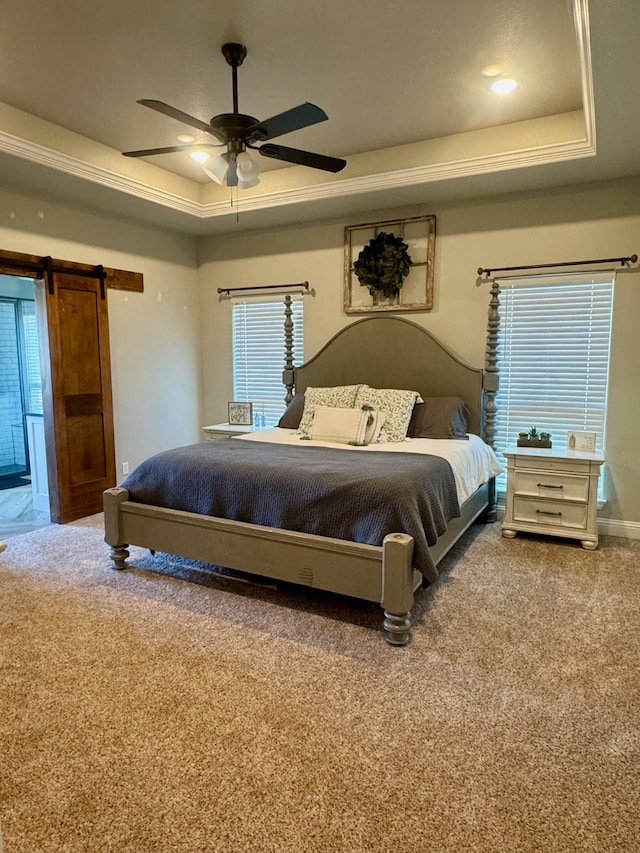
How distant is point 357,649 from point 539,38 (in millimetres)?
3108

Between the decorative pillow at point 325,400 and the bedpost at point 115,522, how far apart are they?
4.87 ft

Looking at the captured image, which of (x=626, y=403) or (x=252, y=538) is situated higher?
(x=626, y=403)

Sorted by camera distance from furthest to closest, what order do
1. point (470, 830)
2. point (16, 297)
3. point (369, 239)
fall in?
1. point (16, 297)
2. point (369, 239)
3. point (470, 830)

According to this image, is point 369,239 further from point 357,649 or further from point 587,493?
point 357,649

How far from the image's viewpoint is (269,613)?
271 cm

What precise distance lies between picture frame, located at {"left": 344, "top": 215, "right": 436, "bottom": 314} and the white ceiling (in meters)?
0.21

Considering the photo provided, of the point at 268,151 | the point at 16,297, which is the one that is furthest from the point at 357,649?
the point at 16,297

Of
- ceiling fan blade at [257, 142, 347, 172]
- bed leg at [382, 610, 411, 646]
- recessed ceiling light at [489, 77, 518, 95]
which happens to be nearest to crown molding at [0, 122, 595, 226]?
recessed ceiling light at [489, 77, 518, 95]

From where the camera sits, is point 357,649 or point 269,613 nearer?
point 357,649

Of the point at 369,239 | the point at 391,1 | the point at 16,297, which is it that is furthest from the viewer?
the point at 16,297

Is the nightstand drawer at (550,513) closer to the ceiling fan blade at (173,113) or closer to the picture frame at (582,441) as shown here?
the picture frame at (582,441)

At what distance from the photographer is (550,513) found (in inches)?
146

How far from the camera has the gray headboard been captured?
430cm

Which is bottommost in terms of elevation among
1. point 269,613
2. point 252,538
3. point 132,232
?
point 269,613
